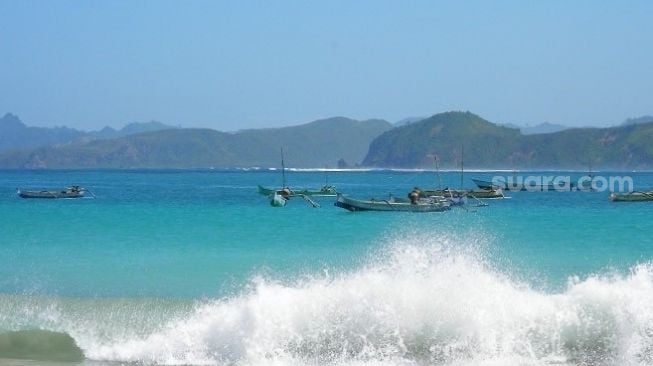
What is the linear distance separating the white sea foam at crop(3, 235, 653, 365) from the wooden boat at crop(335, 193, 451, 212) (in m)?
41.2

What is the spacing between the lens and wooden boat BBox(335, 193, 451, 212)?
57375mm

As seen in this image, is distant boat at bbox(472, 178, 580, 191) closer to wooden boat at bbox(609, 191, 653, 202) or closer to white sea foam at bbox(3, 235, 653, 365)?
wooden boat at bbox(609, 191, 653, 202)

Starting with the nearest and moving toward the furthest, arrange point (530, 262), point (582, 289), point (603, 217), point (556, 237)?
point (582, 289) < point (530, 262) < point (556, 237) < point (603, 217)

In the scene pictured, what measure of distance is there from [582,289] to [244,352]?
554cm

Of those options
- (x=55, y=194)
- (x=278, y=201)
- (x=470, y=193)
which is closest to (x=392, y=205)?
(x=278, y=201)

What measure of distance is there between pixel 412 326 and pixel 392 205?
43.2 m

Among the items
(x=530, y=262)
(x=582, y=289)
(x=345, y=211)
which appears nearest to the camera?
(x=582, y=289)

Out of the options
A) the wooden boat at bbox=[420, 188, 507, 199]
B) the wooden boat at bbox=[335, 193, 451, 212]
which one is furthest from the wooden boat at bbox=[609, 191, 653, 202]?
the wooden boat at bbox=[335, 193, 451, 212]

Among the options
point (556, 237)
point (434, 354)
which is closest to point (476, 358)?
point (434, 354)

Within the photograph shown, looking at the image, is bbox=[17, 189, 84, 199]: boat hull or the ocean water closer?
the ocean water

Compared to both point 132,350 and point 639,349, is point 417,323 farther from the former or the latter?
point 132,350

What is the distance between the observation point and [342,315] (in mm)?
15258

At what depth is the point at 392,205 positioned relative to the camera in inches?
2293

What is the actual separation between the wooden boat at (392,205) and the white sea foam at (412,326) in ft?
135
